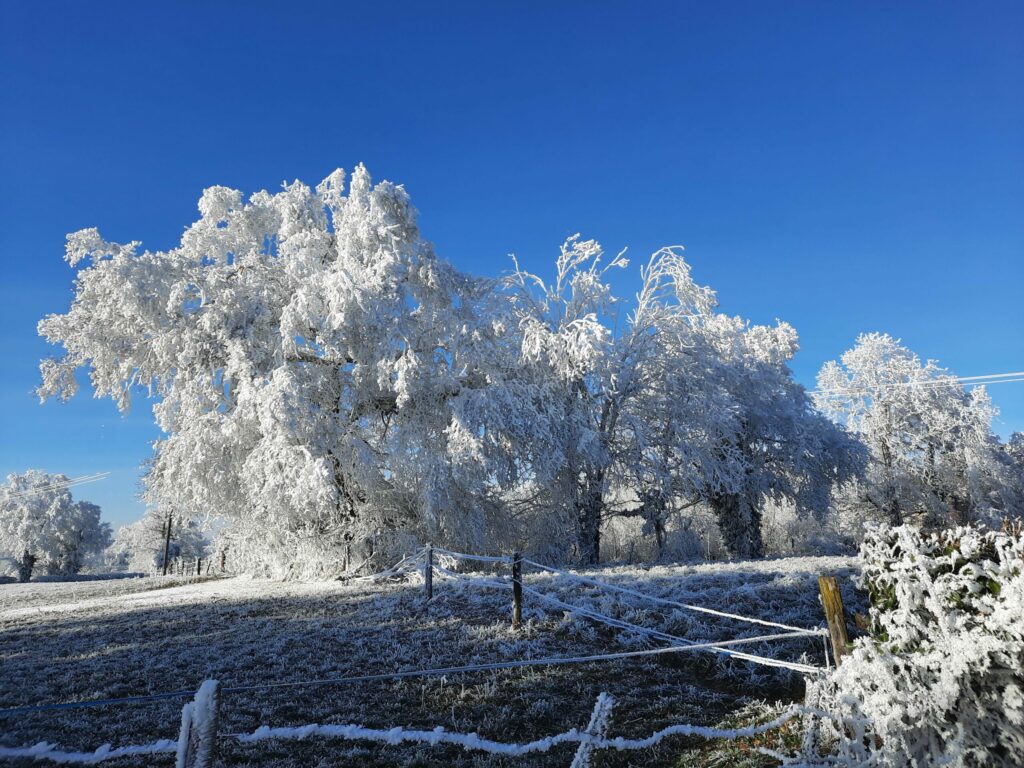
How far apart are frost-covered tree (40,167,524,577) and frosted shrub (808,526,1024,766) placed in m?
11.9

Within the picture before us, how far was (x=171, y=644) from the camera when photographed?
30.0 feet

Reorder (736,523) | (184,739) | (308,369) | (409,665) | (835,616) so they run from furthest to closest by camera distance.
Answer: (736,523), (308,369), (409,665), (835,616), (184,739)

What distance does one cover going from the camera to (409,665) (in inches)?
289

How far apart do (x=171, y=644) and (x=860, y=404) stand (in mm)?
33916

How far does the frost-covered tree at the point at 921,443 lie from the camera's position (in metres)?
29.9

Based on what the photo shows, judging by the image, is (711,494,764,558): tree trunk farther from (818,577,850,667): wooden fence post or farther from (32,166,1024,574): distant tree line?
(818,577,850,667): wooden fence post

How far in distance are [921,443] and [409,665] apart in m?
32.7

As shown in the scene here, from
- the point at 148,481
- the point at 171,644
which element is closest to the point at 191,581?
the point at 148,481

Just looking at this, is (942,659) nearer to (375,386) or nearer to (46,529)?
(375,386)

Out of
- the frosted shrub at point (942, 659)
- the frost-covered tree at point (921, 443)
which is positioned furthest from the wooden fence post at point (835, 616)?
the frost-covered tree at point (921, 443)

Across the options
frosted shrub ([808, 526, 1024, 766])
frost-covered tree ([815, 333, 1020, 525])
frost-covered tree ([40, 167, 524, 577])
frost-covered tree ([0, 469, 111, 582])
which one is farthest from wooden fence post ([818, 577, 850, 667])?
frost-covered tree ([0, 469, 111, 582])

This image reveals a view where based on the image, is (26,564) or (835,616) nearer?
(835,616)

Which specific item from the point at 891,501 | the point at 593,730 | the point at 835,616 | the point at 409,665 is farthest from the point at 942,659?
the point at 891,501

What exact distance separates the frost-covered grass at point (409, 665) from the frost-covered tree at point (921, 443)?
871 inches
